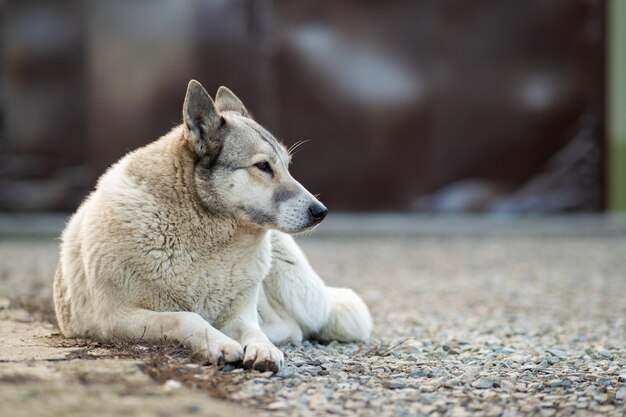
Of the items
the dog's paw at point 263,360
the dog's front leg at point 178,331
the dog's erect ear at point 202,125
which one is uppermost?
the dog's erect ear at point 202,125

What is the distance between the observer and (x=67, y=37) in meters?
12.7

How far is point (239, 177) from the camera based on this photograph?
4504 mm

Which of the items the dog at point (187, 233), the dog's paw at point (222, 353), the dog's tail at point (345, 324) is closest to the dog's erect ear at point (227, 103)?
the dog at point (187, 233)

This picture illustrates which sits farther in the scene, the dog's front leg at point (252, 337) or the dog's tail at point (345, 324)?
the dog's tail at point (345, 324)

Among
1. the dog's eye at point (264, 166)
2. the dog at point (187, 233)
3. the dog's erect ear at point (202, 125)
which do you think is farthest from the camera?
the dog's eye at point (264, 166)

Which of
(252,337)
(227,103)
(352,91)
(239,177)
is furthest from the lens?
(352,91)

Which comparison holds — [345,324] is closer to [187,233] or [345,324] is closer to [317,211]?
[317,211]

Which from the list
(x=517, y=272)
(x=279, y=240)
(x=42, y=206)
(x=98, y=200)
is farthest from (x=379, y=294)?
(x=42, y=206)

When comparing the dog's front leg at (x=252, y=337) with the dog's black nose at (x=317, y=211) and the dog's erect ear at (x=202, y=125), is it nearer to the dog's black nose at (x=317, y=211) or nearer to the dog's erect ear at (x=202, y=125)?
the dog's black nose at (x=317, y=211)

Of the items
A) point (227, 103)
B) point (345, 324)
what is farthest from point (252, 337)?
point (227, 103)

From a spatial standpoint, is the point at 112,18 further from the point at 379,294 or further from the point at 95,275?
the point at 95,275

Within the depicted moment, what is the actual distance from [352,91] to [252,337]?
917 centimetres

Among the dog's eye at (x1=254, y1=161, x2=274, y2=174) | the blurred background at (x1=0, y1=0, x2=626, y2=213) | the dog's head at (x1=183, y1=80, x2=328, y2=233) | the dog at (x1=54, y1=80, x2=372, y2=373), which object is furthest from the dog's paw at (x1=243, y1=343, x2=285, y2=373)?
the blurred background at (x1=0, y1=0, x2=626, y2=213)

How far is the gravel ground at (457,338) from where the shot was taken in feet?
11.8
